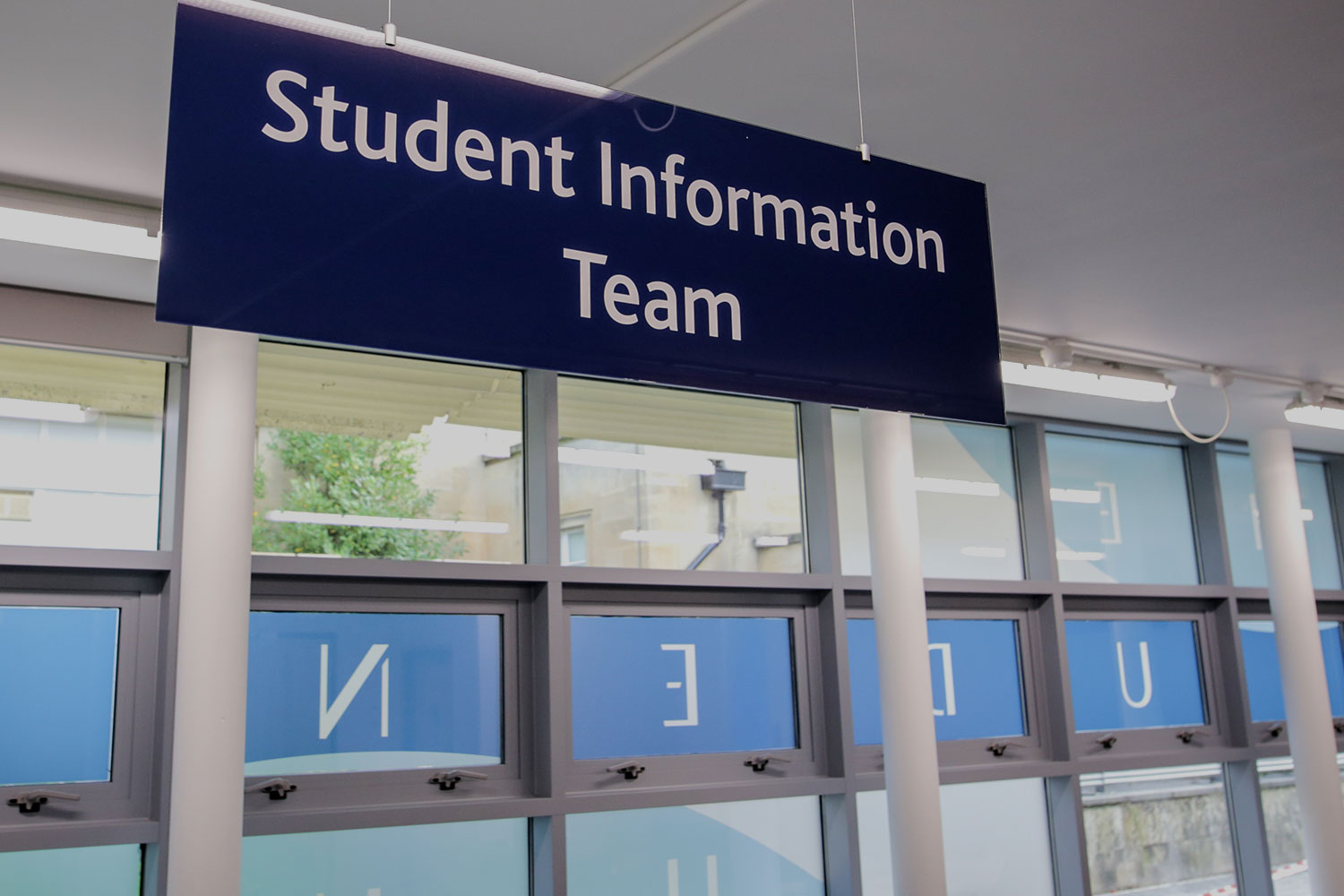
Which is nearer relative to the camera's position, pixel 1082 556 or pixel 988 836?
pixel 988 836

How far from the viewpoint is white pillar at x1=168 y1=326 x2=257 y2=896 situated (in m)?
3.08

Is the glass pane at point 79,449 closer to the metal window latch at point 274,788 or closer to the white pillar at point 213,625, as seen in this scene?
the white pillar at point 213,625

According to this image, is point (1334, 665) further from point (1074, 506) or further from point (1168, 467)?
point (1074, 506)

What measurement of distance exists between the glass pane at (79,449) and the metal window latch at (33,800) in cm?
75

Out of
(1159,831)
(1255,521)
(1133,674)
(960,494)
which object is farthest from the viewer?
(1255,521)

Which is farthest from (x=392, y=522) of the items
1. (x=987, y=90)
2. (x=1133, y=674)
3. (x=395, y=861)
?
(x=1133, y=674)

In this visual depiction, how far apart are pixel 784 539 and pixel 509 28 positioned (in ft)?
9.42

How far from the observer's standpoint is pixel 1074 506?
6129 mm

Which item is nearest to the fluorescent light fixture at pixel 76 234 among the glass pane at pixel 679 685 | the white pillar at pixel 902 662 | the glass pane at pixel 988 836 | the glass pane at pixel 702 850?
the glass pane at pixel 679 685

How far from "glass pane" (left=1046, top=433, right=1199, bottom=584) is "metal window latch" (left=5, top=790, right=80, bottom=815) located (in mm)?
4521

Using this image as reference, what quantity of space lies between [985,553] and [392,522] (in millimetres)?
2993

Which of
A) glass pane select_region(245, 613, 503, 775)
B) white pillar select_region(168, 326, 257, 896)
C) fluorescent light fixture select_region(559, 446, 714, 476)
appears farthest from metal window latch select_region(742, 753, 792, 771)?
white pillar select_region(168, 326, 257, 896)

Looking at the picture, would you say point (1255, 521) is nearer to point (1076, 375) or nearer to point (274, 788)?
point (1076, 375)

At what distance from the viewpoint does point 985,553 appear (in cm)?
577
